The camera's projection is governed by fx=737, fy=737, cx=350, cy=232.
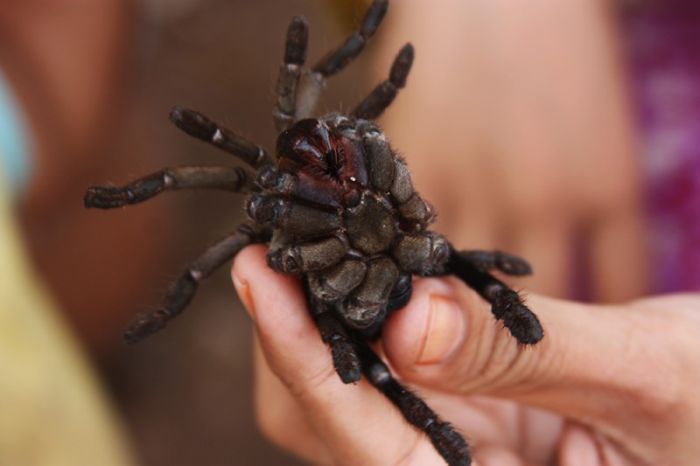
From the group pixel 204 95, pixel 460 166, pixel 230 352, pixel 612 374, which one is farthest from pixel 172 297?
pixel 204 95

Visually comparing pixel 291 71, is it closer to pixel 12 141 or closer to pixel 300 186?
pixel 300 186

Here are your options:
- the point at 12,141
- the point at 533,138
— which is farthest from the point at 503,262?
the point at 12,141

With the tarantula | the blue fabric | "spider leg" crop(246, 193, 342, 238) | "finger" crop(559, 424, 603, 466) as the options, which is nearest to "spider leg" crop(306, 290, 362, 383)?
the tarantula

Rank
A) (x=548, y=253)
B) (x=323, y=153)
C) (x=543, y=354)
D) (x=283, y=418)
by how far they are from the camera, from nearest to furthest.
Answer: (x=323, y=153), (x=543, y=354), (x=283, y=418), (x=548, y=253)

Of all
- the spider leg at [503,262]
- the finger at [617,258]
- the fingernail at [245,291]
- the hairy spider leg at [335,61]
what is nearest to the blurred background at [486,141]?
the finger at [617,258]

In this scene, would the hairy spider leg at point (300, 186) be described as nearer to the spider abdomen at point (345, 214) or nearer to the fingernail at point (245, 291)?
the spider abdomen at point (345, 214)

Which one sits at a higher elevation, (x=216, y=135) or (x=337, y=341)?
(x=216, y=135)

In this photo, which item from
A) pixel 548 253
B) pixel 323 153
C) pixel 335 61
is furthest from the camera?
pixel 548 253
